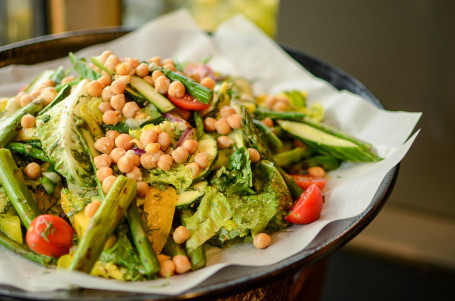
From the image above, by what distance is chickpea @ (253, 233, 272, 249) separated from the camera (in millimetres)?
1513

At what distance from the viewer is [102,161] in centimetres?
156

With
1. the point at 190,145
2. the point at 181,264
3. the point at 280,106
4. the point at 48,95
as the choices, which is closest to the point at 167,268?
the point at 181,264

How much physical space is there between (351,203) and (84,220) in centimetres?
89

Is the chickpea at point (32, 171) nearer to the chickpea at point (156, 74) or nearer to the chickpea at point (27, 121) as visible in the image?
the chickpea at point (27, 121)

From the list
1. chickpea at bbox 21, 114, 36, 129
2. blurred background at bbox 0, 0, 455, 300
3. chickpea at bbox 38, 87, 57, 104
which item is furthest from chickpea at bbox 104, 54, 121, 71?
blurred background at bbox 0, 0, 455, 300

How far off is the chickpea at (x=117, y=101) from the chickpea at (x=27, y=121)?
0.97 feet

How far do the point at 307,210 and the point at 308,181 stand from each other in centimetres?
26

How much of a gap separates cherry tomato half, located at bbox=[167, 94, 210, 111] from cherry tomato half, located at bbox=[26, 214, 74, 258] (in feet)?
1.94

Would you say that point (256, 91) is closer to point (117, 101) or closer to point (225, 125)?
point (225, 125)

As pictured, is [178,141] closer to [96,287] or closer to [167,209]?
[167,209]

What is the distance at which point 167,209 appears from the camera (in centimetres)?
154

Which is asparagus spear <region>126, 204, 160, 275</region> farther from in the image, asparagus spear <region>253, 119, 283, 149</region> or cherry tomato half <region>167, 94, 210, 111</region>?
asparagus spear <region>253, 119, 283, 149</region>

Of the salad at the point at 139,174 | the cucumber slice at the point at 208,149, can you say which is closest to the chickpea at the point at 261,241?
the salad at the point at 139,174

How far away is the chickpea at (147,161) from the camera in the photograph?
5.16ft
